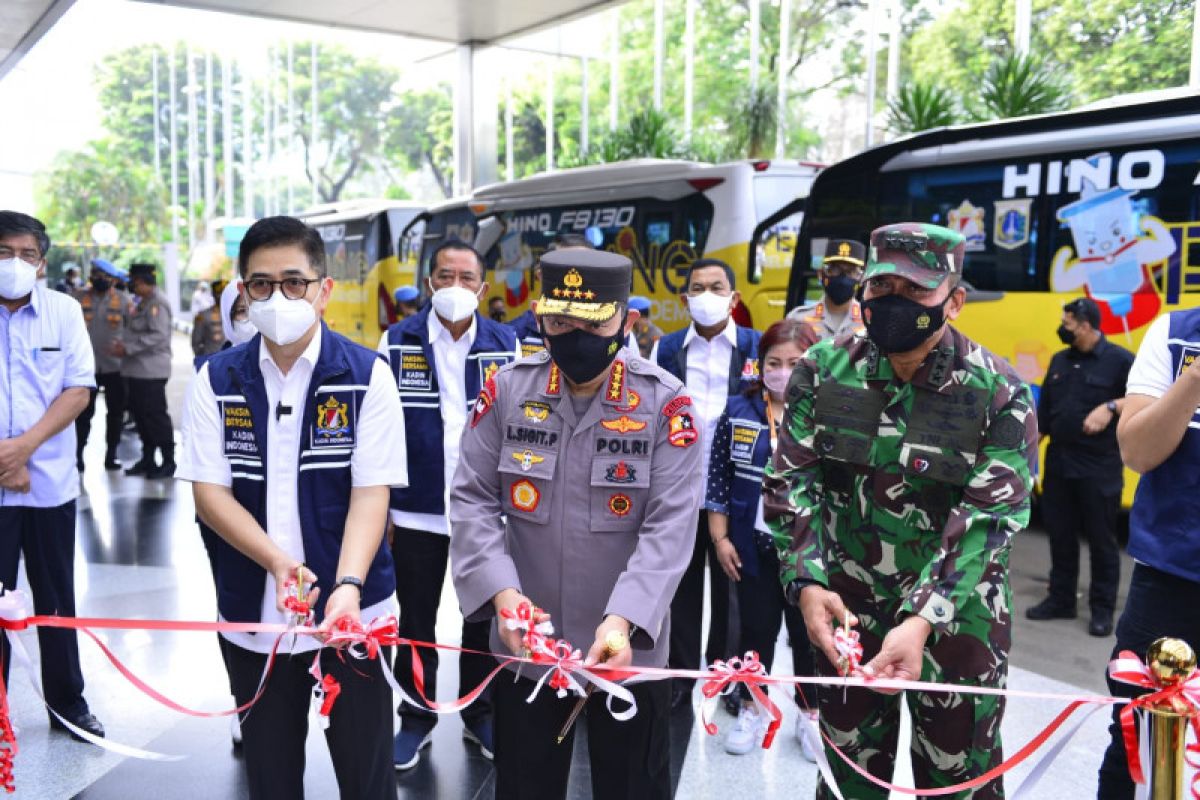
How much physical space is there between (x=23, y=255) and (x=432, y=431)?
157 cm

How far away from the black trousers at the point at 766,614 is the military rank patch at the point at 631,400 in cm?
156

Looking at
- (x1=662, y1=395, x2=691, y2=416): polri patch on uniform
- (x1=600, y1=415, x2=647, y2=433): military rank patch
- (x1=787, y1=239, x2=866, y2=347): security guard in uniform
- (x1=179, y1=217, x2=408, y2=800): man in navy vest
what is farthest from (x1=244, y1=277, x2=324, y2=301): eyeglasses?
(x1=787, y1=239, x2=866, y2=347): security guard in uniform

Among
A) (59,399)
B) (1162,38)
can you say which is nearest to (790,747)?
(59,399)

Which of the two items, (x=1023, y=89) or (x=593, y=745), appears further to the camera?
(x=1023, y=89)

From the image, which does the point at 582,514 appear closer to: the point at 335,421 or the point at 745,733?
the point at 335,421

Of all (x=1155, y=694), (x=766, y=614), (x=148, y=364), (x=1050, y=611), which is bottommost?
(x=1050, y=611)

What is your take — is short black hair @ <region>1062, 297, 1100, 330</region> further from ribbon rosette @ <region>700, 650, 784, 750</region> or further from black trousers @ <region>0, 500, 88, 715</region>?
black trousers @ <region>0, 500, 88, 715</region>

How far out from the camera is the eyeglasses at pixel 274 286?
96.2 inches

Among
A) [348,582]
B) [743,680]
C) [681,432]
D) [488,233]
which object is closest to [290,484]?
[348,582]

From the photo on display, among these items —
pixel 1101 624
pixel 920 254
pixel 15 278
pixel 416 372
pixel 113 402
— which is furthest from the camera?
pixel 113 402

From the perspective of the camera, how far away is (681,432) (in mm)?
2369

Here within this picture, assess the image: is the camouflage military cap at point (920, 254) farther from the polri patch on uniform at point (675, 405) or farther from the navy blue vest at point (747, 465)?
the navy blue vest at point (747, 465)

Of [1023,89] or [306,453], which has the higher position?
[1023,89]

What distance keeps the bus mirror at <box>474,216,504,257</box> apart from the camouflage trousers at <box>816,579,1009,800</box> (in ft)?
41.9
